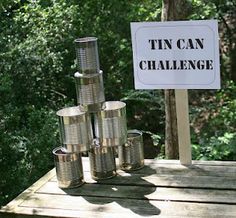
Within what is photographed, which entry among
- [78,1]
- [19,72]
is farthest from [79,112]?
[78,1]

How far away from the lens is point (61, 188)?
2914 mm

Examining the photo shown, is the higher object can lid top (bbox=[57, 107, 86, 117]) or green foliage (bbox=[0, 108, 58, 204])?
can lid top (bbox=[57, 107, 86, 117])

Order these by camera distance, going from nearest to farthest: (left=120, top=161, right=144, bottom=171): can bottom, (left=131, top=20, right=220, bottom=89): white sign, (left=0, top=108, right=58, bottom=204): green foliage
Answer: (left=131, top=20, right=220, bottom=89): white sign
(left=120, top=161, right=144, bottom=171): can bottom
(left=0, top=108, right=58, bottom=204): green foliage

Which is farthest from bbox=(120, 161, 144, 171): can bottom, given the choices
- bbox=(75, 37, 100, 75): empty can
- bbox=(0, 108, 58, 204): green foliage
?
bbox=(0, 108, 58, 204): green foliage

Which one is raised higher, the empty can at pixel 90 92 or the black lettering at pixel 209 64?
the black lettering at pixel 209 64

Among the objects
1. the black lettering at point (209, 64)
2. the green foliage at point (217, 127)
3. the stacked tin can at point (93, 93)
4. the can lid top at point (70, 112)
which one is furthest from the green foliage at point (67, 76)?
the black lettering at point (209, 64)

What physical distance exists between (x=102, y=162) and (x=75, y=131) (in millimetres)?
253

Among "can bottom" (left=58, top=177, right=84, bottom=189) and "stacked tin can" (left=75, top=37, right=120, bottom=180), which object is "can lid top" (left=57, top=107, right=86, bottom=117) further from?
"can bottom" (left=58, top=177, right=84, bottom=189)

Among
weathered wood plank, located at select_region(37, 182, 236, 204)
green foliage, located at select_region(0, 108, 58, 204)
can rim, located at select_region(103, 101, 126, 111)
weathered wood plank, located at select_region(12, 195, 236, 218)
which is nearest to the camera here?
weathered wood plank, located at select_region(12, 195, 236, 218)

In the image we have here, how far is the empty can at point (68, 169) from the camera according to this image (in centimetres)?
285

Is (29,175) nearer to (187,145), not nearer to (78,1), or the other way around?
(187,145)

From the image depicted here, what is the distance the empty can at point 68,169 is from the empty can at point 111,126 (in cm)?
18

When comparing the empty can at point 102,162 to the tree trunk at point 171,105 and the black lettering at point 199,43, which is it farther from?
the tree trunk at point 171,105

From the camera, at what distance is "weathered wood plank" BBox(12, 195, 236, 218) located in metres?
2.47
